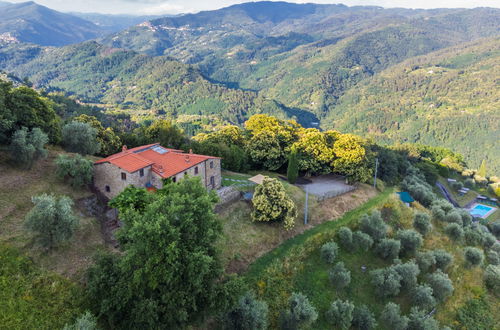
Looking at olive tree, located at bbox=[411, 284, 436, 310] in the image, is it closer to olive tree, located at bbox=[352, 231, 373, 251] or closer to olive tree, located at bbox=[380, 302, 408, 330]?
olive tree, located at bbox=[380, 302, 408, 330]

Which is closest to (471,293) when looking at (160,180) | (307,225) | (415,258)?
(415,258)

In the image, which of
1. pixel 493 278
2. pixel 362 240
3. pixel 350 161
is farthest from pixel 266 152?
pixel 493 278

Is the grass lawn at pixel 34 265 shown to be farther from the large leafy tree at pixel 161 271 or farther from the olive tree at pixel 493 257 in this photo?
the olive tree at pixel 493 257

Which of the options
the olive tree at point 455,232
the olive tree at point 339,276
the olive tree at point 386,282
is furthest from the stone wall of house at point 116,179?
the olive tree at point 455,232

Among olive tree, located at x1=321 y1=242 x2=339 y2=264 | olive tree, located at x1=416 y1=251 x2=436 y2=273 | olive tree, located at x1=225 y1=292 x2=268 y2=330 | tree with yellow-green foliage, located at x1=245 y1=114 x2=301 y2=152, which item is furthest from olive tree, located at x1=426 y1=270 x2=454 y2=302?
tree with yellow-green foliage, located at x1=245 y1=114 x2=301 y2=152

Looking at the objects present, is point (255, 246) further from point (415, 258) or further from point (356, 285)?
point (415, 258)

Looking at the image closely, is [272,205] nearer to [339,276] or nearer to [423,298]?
[339,276]
